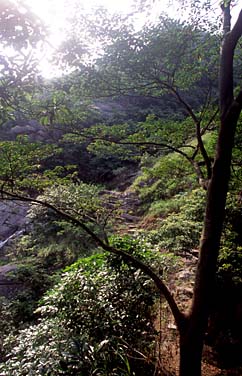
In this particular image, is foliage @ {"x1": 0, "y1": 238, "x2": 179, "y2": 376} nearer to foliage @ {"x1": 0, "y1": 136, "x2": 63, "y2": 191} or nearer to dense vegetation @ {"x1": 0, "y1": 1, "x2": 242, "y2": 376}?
dense vegetation @ {"x1": 0, "y1": 1, "x2": 242, "y2": 376}

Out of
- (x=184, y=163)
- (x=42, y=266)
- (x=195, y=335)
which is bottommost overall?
(x=195, y=335)

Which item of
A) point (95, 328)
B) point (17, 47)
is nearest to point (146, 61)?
point (17, 47)

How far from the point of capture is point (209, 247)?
2.14 metres

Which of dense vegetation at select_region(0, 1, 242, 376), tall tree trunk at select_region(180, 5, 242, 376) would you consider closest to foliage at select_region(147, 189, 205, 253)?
dense vegetation at select_region(0, 1, 242, 376)

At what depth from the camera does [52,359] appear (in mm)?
2393

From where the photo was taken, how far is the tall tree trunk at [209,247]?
83.2 inches

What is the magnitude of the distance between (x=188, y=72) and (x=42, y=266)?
14.0 ft

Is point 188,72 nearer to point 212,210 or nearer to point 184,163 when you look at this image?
point 184,163

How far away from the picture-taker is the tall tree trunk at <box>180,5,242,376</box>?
211 centimetres

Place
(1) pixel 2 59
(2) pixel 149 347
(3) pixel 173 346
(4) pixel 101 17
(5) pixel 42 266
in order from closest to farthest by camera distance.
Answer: (1) pixel 2 59, (2) pixel 149 347, (3) pixel 173 346, (4) pixel 101 17, (5) pixel 42 266

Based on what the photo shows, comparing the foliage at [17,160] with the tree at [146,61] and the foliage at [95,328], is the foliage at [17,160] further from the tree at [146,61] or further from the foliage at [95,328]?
the foliage at [95,328]

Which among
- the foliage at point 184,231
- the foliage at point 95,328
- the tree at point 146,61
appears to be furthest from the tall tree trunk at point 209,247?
the foliage at point 184,231

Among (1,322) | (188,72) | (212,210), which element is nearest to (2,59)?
(212,210)

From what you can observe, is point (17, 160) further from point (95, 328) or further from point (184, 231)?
point (184, 231)
